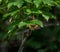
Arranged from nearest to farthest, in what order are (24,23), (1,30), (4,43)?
1. (24,23)
2. (1,30)
3. (4,43)

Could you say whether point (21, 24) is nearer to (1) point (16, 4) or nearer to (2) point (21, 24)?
(2) point (21, 24)

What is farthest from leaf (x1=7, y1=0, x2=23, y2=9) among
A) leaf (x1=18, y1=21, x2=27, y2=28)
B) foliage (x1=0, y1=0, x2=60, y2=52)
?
leaf (x1=18, y1=21, x2=27, y2=28)

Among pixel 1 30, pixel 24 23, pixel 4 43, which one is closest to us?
pixel 24 23

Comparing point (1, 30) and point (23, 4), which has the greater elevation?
point (23, 4)

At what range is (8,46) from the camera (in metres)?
4.78

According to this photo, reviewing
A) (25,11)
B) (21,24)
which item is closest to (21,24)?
(21,24)

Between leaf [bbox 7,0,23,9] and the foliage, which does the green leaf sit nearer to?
the foliage

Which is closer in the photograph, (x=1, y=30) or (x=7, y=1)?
(x=7, y=1)

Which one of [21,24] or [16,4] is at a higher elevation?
[16,4]

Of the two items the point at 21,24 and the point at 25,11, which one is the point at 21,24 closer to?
the point at 21,24

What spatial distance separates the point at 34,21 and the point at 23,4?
158 mm

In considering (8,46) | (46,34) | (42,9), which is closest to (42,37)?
(46,34)

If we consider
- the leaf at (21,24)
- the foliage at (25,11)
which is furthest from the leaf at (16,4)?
the leaf at (21,24)

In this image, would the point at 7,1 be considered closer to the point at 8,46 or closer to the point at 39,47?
the point at 39,47
